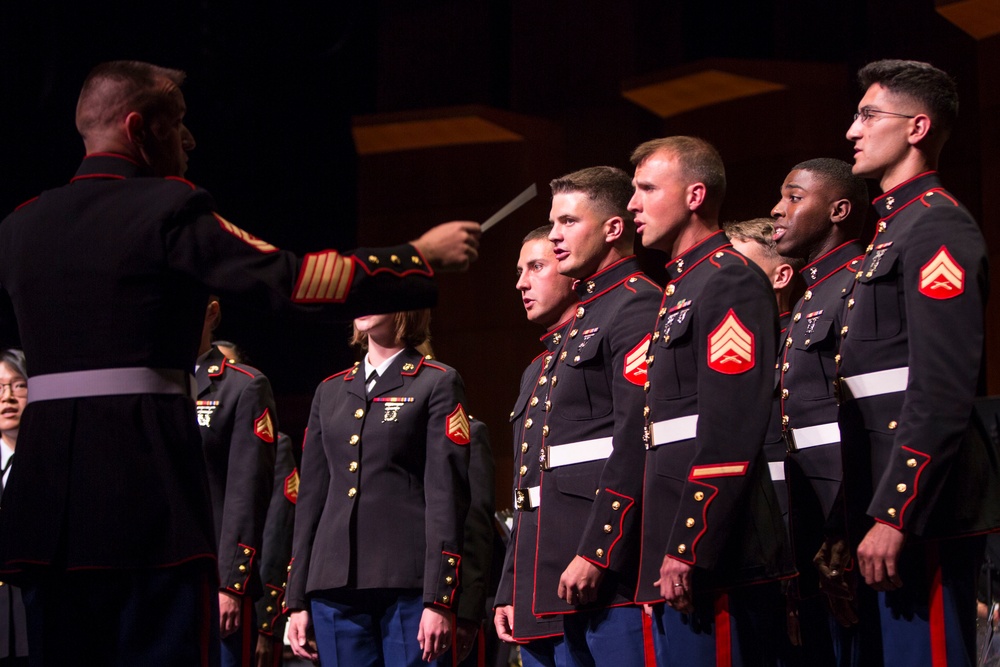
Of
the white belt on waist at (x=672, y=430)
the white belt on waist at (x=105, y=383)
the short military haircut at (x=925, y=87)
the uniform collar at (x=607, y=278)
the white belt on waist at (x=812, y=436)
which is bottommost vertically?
Result: the white belt on waist at (x=812, y=436)

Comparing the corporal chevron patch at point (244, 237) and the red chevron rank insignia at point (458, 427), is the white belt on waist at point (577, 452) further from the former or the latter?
the corporal chevron patch at point (244, 237)

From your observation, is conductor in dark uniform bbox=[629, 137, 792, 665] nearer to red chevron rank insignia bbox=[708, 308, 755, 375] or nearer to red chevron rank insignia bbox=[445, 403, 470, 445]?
red chevron rank insignia bbox=[708, 308, 755, 375]

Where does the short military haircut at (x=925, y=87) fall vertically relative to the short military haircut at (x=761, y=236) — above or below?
above

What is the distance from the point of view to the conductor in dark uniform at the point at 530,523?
2.61 m

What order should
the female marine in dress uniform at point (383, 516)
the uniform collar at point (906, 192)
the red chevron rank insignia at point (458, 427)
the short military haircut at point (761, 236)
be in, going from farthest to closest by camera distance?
the short military haircut at point (761, 236) < the red chevron rank insignia at point (458, 427) < the female marine in dress uniform at point (383, 516) < the uniform collar at point (906, 192)

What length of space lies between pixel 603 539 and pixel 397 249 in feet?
2.59

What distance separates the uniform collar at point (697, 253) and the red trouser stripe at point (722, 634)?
711 mm

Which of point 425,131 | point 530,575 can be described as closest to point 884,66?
point 530,575

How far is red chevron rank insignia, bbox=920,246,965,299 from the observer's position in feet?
6.86

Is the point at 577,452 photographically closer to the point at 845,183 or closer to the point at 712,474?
the point at 712,474

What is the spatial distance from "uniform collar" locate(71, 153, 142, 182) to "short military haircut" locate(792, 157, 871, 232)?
5.63 feet

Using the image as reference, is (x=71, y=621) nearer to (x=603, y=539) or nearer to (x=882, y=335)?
(x=603, y=539)

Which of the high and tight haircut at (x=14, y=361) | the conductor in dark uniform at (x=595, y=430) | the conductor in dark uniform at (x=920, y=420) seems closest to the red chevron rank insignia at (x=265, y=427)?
the conductor in dark uniform at (x=595, y=430)

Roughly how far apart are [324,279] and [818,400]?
1.32 m
